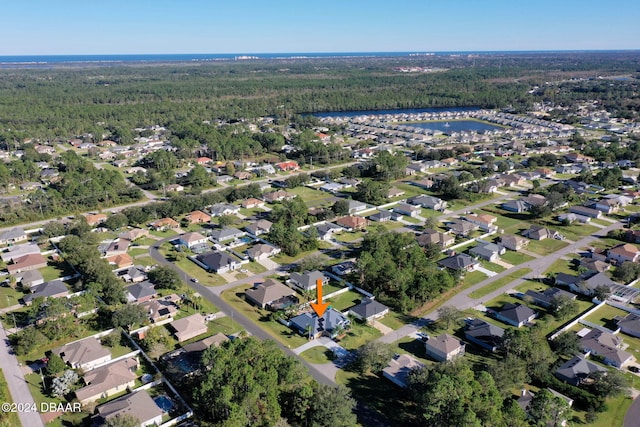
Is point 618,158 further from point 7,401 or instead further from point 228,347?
point 7,401

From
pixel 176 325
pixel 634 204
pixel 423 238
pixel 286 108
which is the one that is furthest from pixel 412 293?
pixel 286 108

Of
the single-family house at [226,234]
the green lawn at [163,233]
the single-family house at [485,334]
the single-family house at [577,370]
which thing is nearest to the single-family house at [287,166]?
the single-family house at [226,234]

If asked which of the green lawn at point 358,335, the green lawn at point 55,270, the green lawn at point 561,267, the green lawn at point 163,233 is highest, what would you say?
the green lawn at point 163,233

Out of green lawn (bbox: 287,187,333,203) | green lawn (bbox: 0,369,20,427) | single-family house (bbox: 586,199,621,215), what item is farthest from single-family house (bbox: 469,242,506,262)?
green lawn (bbox: 0,369,20,427)

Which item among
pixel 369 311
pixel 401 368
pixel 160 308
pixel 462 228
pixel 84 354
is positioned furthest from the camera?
pixel 462 228

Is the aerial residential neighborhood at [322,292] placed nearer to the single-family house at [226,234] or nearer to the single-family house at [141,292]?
the single-family house at [141,292]

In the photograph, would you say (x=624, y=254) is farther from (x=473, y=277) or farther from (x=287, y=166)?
(x=287, y=166)

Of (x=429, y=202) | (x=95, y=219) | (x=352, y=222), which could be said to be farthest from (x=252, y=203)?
(x=429, y=202)

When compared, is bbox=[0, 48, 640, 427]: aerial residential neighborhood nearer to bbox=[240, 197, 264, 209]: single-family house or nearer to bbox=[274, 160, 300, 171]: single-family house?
bbox=[274, 160, 300, 171]: single-family house
